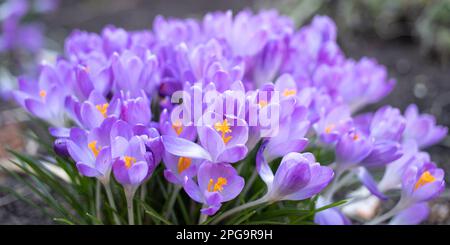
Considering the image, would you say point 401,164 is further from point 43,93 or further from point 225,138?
point 43,93

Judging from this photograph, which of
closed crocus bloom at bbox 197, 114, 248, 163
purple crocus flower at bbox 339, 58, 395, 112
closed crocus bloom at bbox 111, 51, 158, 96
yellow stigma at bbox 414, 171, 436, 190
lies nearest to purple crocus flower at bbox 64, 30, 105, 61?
closed crocus bloom at bbox 111, 51, 158, 96

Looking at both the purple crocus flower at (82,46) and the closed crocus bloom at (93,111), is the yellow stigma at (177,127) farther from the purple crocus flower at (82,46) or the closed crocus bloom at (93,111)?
the purple crocus flower at (82,46)

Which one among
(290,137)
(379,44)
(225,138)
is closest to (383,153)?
(290,137)

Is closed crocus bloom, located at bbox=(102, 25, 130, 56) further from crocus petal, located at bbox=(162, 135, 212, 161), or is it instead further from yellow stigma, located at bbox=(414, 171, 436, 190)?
yellow stigma, located at bbox=(414, 171, 436, 190)

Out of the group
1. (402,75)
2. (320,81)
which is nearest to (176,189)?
(320,81)

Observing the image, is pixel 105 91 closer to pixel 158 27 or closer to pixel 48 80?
pixel 48 80

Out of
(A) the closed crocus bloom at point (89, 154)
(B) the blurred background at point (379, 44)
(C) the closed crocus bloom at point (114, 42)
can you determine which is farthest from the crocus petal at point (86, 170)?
(B) the blurred background at point (379, 44)
